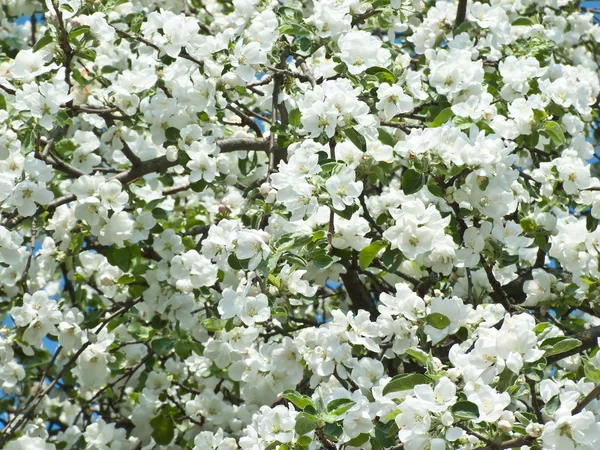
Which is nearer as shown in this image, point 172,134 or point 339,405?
point 339,405

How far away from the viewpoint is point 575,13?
4355 mm

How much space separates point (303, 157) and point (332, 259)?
0.29 metres

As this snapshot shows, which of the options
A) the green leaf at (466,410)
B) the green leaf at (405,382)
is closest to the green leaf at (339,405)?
the green leaf at (405,382)

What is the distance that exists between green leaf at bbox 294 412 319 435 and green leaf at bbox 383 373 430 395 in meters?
0.19

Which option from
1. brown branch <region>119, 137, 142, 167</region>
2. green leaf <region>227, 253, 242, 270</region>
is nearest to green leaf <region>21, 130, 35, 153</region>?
brown branch <region>119, 137, 142, 167</region>

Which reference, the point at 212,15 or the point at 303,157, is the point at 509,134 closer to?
the point at 303,157

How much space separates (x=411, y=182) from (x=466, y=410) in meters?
0.78

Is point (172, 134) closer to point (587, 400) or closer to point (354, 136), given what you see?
point (354, 136)

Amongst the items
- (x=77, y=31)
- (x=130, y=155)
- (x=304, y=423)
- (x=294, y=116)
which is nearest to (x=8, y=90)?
(x=77, y=31)

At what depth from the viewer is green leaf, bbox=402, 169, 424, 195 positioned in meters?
2.50

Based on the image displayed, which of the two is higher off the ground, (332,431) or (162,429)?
(332,431)

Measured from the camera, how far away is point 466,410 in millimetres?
1944

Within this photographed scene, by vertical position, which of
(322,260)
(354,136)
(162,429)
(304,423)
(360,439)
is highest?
(354,136)

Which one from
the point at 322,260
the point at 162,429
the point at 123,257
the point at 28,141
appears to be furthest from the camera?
the point at 162,429
